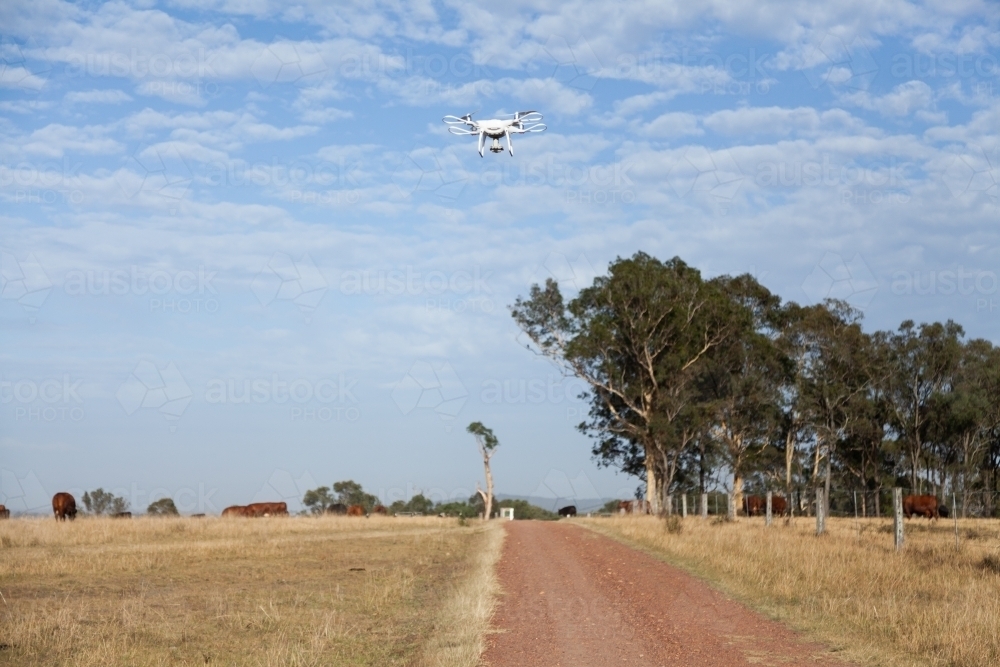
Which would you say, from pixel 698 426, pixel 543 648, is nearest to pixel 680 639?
pixel 543 648

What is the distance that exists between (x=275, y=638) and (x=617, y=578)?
8819 mm

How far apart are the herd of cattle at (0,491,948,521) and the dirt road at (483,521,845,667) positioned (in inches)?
1149

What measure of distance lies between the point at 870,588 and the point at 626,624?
5.23 meters

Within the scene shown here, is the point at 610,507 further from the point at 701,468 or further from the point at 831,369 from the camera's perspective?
the point at 831,369

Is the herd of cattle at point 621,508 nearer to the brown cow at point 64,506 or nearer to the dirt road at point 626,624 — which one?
the brown cow at point 64,506

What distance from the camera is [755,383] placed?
2264 inches

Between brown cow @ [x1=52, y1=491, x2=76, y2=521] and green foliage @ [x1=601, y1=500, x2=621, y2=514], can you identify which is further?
green foliage @ [x1=601, y1=500, x2=621, y2=514]

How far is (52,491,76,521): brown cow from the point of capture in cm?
4319

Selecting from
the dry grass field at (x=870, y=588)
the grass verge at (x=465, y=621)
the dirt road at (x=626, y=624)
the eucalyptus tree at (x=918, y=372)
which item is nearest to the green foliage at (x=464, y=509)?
the eucalyptus tree at (x=918, y=372)

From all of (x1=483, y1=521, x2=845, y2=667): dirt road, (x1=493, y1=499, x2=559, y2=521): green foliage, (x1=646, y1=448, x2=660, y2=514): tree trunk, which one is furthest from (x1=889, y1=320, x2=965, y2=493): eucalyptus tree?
(x1=483, y1=521, x2=845, y2=667): dirt road

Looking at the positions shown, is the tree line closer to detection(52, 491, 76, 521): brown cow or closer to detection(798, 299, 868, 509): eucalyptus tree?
detection(798, 299, 868, 509): eucalyptus tree

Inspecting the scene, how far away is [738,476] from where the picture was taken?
60.8 m

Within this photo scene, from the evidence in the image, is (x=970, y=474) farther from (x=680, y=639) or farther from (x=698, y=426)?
(x=680, y=639)

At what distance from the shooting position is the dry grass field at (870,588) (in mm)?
11562
